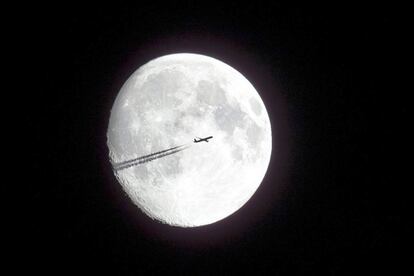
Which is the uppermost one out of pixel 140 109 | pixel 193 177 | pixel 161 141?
pixel 140 109

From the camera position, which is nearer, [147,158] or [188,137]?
[188,137]

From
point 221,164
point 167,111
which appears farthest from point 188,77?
point 221,164

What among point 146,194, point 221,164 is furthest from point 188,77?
point 146,194

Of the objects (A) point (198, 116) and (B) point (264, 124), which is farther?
(B) point (264, 124)

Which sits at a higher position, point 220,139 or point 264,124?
point 264,124

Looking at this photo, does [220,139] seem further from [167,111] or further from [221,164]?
[167,111]

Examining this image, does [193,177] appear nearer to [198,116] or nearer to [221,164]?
[221,164]
